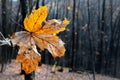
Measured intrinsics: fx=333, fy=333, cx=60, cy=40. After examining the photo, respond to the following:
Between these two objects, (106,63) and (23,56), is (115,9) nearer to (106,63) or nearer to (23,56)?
(106,63)

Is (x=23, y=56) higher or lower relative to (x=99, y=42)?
higher

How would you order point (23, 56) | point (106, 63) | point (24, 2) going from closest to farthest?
point (23, 56) < point (24, 2) < point (106, 63)

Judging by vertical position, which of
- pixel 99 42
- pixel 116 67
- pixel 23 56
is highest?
pixel 23 56

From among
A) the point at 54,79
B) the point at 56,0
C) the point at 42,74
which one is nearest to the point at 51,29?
the point at 54,79

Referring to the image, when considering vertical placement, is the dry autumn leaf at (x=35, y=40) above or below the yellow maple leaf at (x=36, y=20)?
below

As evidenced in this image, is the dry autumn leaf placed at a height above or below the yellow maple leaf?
below

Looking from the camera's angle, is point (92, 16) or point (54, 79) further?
point (92, 16)

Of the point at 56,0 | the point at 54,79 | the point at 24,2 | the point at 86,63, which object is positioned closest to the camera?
the point at 24,2

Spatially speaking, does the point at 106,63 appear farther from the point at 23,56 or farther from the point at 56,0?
the point at 23,56

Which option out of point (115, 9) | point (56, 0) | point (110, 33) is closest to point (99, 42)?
point (110, 33)
